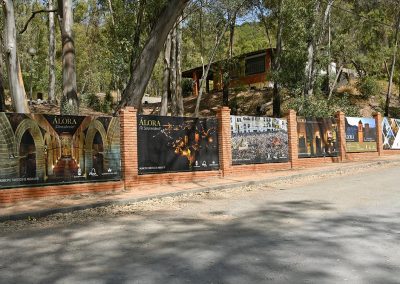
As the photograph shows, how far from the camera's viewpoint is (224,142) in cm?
1736

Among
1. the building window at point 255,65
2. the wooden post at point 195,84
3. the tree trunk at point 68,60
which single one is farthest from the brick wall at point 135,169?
the wooden post at point 195,84

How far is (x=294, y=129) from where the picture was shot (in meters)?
21.7

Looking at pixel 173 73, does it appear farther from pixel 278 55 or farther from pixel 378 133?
pixel 378 133

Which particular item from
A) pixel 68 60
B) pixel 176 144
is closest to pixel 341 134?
pixel 176 144

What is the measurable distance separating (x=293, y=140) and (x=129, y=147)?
9.76 m

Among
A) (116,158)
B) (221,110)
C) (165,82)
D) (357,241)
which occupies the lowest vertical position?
(357,241)

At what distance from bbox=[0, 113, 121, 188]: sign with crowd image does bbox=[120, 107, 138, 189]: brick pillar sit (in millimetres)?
160

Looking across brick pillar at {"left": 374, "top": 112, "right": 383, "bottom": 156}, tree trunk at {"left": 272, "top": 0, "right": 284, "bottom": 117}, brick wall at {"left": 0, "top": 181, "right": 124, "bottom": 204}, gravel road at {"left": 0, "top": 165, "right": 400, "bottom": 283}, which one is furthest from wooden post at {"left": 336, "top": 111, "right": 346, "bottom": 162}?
brick wall at {"left": 0, "top": 181, "right": 124, "bottom": 204}

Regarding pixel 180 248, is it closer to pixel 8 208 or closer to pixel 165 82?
pixel 8 208

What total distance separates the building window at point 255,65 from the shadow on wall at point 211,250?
1361 inches

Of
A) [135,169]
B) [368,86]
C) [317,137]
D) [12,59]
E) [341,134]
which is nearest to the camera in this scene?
[135,169]

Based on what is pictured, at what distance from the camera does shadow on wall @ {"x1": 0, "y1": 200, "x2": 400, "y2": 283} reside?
547 centimetres

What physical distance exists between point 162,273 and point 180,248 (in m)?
1.32

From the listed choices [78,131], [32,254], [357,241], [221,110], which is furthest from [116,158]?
[357,241]
